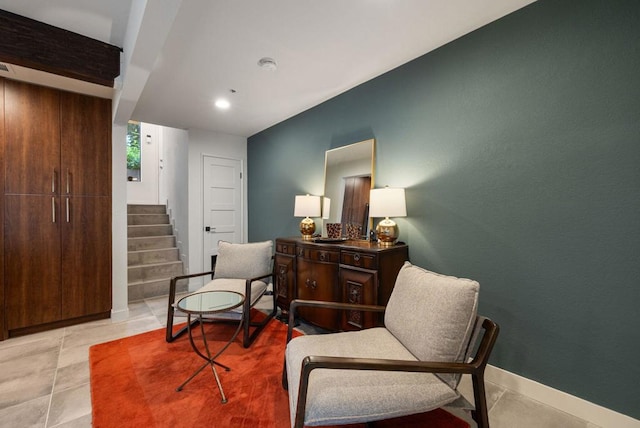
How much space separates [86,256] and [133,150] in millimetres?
4355

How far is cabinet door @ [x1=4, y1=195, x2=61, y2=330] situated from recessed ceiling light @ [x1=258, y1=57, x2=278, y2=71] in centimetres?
255

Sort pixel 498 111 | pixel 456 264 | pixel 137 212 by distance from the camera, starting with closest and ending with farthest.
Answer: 1. pixel 498 111
2. pixel 456 264
3. pixel 137 212

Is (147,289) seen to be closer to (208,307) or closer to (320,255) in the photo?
(208,307)

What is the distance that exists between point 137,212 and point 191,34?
4511 millimetres

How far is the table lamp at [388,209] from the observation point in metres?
2.36

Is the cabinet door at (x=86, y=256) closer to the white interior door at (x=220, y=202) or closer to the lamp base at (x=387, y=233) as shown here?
the white interior door at (x=220, y=202)

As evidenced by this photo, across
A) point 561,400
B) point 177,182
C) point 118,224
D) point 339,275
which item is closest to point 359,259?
point 339,275

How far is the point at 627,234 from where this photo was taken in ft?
4.89

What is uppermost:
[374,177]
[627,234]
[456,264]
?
[374,177]

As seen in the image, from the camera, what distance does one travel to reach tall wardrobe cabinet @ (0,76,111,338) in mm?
2602

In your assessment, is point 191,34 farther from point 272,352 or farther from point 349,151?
point 272,352

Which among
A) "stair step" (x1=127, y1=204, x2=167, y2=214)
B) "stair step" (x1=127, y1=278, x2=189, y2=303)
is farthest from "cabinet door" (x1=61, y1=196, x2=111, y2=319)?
"stair step" (x1=127, y1=204, x2=167, y2=214)

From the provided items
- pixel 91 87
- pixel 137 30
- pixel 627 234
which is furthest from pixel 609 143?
pixel 91 87

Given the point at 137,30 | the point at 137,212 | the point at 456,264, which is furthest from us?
the point at 137,212
